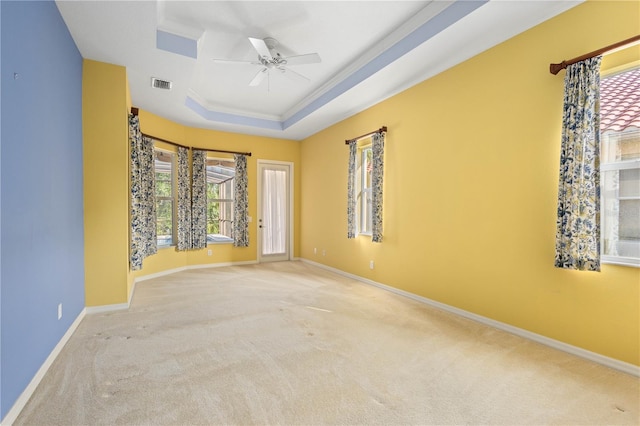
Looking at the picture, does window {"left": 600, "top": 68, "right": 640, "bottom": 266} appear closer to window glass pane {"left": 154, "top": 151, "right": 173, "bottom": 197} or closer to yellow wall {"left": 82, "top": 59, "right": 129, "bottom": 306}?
yellow wall {"left": 82, "top": 59, "right": 129, "bottom": 306}

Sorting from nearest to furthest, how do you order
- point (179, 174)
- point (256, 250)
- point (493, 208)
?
point (493, 208)
point (179, 174)
point (256, 250)

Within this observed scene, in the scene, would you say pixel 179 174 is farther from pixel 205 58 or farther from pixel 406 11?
pixel 406 11

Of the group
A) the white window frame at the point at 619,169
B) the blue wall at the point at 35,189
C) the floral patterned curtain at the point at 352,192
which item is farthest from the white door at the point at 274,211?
the white window frame at the point at 619,169

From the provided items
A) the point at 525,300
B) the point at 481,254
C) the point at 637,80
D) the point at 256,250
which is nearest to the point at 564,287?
the point at 525,300

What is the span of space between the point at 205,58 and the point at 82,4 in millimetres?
1463

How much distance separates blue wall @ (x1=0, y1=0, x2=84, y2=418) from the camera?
1783 mm

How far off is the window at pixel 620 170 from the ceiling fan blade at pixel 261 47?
3079 mm

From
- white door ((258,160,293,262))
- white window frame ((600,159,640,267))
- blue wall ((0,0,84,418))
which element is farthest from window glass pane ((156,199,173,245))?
white window frame ((600,159,640,267))

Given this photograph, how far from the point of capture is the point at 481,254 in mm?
3248

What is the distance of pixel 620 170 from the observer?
7.86 feet

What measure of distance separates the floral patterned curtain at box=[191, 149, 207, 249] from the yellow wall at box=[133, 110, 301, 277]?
0.86 ft

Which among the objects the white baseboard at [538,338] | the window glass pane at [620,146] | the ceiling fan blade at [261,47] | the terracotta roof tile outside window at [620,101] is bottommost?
the white baseboard at [538,338]

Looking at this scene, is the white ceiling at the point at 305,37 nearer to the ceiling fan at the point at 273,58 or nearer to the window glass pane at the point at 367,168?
the ceiling fan at the point at 273,58

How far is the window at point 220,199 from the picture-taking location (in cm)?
641
